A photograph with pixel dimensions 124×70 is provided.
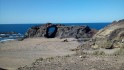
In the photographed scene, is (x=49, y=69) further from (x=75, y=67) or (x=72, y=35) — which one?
(x=72, y=35)

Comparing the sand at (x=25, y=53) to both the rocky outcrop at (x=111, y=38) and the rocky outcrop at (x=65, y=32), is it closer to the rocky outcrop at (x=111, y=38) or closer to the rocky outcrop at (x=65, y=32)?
the rocky outcrop at (x=111, y=38)

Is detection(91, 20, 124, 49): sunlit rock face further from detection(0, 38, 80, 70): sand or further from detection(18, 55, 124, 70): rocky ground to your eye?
detection(18, 55, 124, 70): rocky ground

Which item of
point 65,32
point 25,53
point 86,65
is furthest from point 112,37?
point 65,32

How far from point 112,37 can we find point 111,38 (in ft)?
0.61

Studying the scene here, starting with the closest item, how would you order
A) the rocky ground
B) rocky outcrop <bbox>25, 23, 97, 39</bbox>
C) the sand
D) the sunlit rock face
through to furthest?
the rocky ground
the sand
the sunlit rock face
rocky outcrop <bbox>25, 23, 97, 39</bbox>

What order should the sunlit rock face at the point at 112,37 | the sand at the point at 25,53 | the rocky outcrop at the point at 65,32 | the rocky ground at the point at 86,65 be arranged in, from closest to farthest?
the rocky ground at the point at 86,65, the sand at the point at 25,53, the sunlit rock face at the point at 112,37, the rocky outcrop at the point at 65,32

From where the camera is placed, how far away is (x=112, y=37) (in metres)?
32.0

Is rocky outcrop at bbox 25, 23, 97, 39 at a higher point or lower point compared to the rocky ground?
lower

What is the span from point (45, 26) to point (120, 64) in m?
45.2

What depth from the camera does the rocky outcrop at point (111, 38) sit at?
30.7m

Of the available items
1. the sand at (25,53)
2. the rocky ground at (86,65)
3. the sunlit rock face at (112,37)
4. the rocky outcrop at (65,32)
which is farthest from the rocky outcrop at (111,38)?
the rocky outcrop at (65,32)

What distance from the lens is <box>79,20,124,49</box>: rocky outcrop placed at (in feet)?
101

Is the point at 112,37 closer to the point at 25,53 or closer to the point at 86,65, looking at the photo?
the point at 86,65

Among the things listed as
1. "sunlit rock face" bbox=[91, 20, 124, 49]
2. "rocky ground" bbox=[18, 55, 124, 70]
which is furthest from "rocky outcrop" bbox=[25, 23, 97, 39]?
"rocky ground" bbox=[18, 55, 124, 70]
